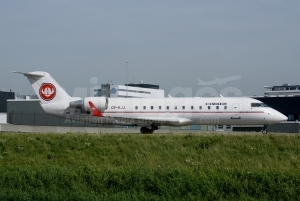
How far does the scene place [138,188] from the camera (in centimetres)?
1584

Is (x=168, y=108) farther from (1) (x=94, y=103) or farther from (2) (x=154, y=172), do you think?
(2) (x=154, y=172)

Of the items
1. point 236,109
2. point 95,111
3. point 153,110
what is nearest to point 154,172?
point 236,109

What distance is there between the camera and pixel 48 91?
38.1 metres

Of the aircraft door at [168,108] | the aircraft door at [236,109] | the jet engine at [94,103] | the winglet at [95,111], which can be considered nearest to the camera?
the aircraft door at [236,109]

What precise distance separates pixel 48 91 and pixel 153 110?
8699 millimetres

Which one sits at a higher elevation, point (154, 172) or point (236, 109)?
point (236, 109)

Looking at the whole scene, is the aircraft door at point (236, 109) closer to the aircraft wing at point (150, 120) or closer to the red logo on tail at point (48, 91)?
the aircraft wing at point (150, 120)

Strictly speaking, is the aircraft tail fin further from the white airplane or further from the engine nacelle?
the engine nacelle

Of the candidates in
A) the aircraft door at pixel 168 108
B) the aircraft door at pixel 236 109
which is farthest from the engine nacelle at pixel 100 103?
the aircraft door at pixel 236 109

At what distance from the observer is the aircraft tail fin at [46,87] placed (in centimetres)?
3800

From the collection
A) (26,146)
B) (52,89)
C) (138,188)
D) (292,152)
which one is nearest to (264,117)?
(292,152)

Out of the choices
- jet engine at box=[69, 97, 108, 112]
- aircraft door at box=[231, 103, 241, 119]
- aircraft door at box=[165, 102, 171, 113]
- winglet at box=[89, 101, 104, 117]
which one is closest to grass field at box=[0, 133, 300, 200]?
aircraft door at box=[231, 103, 241, 119]

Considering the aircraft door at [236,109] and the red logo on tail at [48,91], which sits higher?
the red logo on tail at [48,91]

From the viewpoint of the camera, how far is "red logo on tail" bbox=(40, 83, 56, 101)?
125 feet
